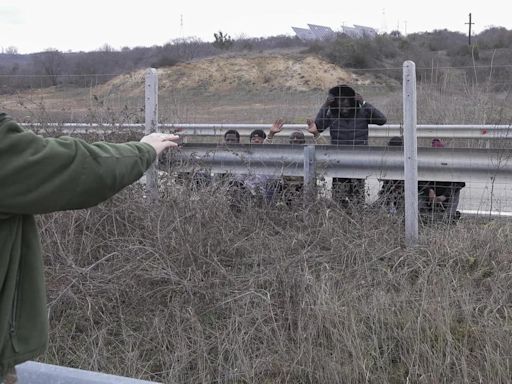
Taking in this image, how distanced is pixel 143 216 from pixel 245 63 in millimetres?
44355

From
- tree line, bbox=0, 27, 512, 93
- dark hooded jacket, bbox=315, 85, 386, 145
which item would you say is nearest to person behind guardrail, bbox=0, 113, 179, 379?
dark hooded jacket, bbox=315, 85, 386, 145

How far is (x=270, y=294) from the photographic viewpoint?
Answer: 157 inches

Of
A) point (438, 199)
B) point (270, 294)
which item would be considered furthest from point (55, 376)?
point (438, 199)

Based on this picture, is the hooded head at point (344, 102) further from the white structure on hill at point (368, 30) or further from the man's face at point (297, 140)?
the white structure on hill at point (368, 30)

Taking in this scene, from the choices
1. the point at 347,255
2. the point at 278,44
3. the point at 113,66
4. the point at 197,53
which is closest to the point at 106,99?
the point at 347,255

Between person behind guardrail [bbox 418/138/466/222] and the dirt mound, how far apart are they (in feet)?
115

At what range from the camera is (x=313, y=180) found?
535 cm

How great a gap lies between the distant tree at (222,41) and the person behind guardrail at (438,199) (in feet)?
183

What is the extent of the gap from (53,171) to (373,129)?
10128 millimetres

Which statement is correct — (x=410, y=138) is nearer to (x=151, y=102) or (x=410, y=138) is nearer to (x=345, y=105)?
(x=345, y=105)

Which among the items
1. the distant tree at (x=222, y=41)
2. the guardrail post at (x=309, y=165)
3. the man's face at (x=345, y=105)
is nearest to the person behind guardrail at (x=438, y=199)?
the guardrail post at (x=309, y=165)

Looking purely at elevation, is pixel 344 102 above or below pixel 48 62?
below

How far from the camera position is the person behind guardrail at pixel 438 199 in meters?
5.33

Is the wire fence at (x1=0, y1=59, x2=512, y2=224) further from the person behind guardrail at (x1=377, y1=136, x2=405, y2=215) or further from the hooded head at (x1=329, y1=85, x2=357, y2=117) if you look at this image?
the hooded head at (x1=329, y1=85, x2=357, y2=117)
